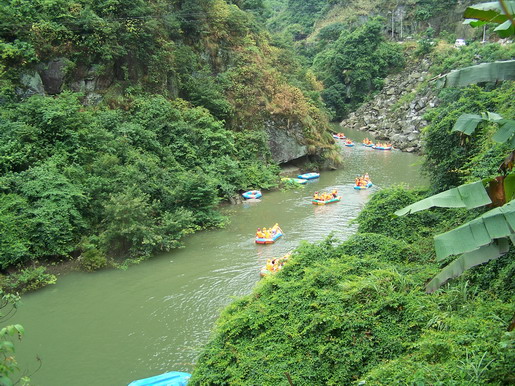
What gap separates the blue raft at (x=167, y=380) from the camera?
6766mm

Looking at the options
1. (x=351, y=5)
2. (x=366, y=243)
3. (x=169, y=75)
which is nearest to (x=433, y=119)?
(x=366, y=243)

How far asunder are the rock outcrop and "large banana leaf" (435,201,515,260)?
25.8 meters

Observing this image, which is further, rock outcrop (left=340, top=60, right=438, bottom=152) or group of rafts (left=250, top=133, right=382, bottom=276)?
rock outcrop (left=340, top=60, right=438, bottom=152)

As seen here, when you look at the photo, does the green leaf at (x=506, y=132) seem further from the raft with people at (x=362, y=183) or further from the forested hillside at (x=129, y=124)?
the raft with people at (x=362, y=183)

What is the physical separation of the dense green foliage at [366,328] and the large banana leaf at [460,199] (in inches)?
49.9

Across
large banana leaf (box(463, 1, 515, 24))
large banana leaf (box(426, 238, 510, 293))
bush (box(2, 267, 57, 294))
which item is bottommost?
bush (box(2, 267, 57, 294))

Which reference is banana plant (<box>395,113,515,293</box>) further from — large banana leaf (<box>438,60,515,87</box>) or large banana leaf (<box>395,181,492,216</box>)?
large banana leaf (<box>438,60,515,87</box>)

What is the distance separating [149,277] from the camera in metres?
11.4

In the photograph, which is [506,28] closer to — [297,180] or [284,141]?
[297,180]

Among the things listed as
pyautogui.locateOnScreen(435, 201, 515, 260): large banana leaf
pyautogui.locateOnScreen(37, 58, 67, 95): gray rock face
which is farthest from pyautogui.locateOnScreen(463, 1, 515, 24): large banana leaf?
pyautogui.locateOnScreen(37, 58, 67, 95): gray rock face

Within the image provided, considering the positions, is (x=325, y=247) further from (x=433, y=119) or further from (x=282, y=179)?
(x=282, y=179)

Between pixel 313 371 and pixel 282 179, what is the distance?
1516cm

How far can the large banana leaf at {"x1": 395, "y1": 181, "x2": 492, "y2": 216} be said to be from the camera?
374cm

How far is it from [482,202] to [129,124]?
544 inches
